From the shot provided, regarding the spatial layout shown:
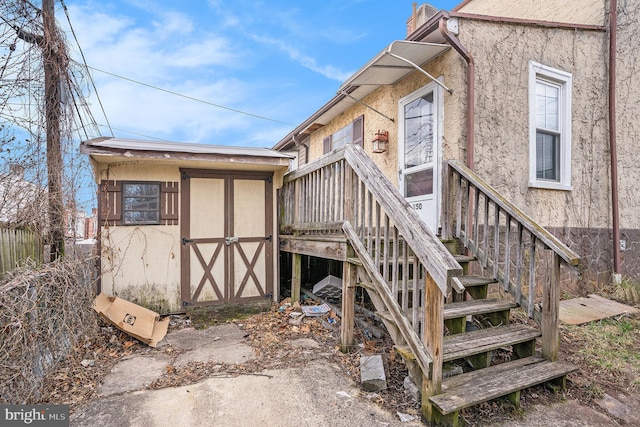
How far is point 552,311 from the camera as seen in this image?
9.21ft

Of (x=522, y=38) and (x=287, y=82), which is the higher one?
(x=287, y=82)

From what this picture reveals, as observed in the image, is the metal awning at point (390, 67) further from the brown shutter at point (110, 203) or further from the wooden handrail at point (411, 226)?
the brown shutter at point (110, 203)

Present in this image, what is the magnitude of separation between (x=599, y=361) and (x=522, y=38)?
3879mm

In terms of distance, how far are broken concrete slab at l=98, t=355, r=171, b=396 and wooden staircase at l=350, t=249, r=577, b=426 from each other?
83.0 inches

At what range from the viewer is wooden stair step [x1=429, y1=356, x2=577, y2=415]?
2219 mm

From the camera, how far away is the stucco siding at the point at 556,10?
5203 mm

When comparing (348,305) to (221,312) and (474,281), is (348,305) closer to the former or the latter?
(474,281)

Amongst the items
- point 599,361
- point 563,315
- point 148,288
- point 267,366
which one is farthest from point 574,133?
point 148,288

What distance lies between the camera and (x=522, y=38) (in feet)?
14.6

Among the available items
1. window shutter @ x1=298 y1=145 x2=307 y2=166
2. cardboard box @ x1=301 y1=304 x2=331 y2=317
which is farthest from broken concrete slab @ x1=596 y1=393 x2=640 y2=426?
window shutter @ x1=298 y1=145 x2=307 y2=166

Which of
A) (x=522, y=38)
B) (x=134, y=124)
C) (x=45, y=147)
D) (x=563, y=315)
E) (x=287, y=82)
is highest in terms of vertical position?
(x=287, y=82)

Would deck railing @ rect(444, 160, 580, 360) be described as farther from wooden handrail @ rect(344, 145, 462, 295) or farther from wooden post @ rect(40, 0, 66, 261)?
wooden post @ rect(40, 0, 66, 261)

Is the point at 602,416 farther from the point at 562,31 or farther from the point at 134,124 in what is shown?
the point at 134,124

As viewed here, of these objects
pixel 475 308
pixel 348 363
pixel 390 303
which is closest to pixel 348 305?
pixel 348 363
